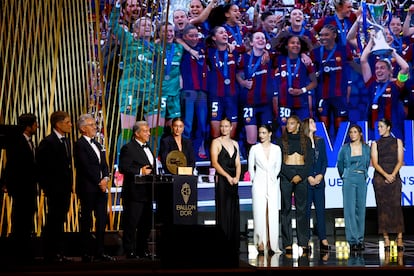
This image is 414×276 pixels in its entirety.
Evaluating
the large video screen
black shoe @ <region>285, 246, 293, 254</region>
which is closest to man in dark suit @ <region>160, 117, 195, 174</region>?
black shoe @ <region>285, 246, 293, 254</region>

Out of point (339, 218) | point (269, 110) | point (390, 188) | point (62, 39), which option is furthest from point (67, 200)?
point (339, 218)

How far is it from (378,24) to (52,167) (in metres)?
6.37

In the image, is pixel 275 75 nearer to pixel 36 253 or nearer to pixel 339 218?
pixel 339 218

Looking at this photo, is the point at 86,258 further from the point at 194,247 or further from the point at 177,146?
the point at 177,146

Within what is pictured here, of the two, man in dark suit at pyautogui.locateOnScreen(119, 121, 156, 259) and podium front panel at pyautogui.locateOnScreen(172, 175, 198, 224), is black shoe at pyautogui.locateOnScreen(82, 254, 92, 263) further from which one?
podium front panel at pyautogui.locateOnScreen(172, 175, 198, 224)

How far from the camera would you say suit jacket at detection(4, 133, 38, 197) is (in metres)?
6.50

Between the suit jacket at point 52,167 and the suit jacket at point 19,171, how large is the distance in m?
0.09

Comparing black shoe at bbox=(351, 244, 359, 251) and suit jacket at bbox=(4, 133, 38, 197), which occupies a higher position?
suit jacket at bbox=(4, 133, 38, 197)

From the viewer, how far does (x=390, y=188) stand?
8.66 metres

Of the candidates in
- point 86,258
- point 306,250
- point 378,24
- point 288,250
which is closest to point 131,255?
point 86,258

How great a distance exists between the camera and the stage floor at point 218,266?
5355 mm

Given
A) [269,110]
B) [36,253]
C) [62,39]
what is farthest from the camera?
[269,110]

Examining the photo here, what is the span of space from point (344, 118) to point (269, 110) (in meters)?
1.07

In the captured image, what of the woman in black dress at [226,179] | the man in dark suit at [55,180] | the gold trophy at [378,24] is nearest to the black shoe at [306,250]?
the woman in black dress at [226,179]
